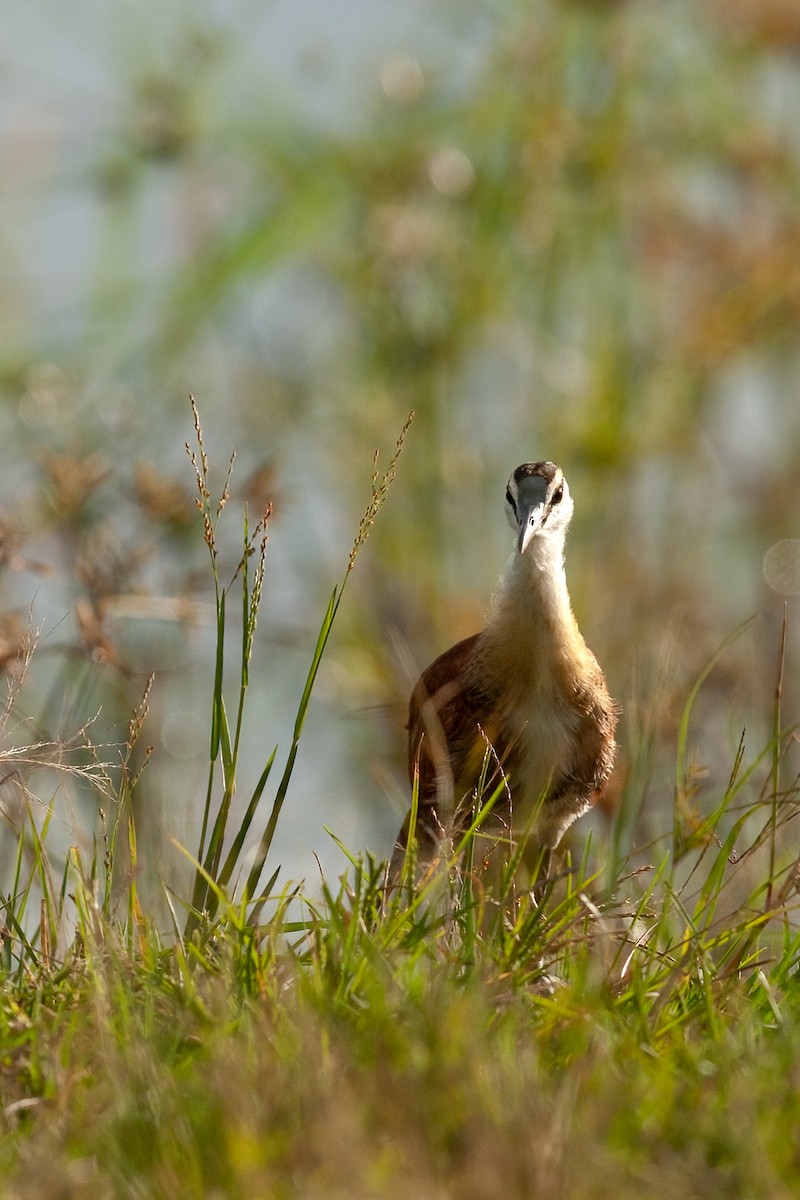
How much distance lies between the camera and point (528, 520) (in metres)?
4.18

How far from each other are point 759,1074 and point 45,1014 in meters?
1.21

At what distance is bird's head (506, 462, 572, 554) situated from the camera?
4.19 meters

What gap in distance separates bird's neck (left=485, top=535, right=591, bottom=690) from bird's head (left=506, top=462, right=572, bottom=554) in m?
0.06

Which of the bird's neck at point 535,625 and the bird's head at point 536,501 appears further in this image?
the bird's neck at point 535,625

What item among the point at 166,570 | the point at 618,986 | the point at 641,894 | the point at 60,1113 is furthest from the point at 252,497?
the point at 60,1113

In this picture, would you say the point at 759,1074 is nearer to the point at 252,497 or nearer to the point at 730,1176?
the point at 730,1176

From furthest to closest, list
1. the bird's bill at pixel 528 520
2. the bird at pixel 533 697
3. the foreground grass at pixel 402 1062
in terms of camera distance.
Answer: the bird at pixel 533 697 → the bird's bill at pixel 528 520 → the foreground grass at pixel 402 1062

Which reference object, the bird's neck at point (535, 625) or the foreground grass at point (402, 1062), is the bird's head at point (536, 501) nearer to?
the bird's neck at point (535, 625)

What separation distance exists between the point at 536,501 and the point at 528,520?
0.10 metres

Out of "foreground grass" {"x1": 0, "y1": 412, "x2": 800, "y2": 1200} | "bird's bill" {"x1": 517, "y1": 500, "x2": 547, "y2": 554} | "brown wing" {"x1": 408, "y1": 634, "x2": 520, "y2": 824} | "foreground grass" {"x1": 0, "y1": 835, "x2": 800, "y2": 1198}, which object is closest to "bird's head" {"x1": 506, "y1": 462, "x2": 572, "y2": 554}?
"bird's bill" {"x1": 517, "y1": 500, "x2": 547, "y2": 554}

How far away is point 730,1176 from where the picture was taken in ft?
7.40

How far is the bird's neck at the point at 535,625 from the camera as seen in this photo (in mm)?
4332

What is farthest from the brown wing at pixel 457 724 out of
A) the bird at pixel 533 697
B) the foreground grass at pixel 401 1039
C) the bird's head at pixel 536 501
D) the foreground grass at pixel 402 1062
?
the foreground grass at pixel 402 1062

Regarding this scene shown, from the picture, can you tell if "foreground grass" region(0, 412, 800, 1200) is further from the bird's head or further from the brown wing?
the bird's head
